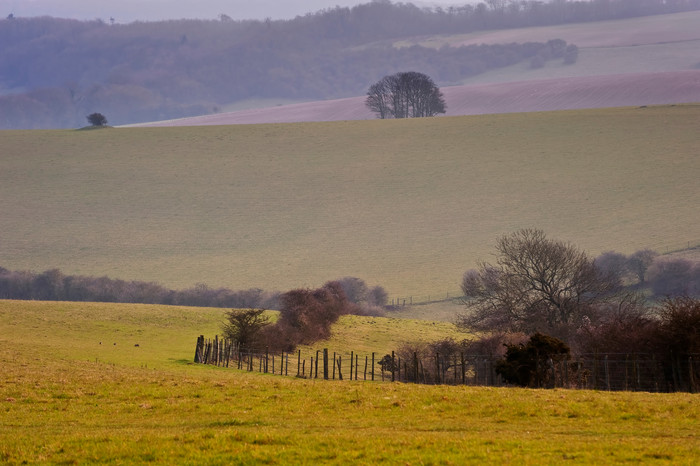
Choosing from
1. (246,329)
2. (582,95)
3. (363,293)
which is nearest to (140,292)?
(363,293)

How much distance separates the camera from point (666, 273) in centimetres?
8125

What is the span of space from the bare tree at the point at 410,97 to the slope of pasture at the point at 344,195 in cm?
2384

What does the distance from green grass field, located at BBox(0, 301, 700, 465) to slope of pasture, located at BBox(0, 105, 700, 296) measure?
57.7m

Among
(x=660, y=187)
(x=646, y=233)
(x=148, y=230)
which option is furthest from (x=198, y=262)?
(x=660, y=187)

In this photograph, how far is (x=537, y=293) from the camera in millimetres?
58844

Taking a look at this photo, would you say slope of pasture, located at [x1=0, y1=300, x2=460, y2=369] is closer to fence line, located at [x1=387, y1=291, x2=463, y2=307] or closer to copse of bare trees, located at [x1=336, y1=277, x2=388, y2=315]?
fence line, located at [x1=387, y1=291, x2=463, y2=307]

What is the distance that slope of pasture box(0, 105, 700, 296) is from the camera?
91500 millimetres

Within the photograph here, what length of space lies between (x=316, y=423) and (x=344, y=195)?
93.9 metres

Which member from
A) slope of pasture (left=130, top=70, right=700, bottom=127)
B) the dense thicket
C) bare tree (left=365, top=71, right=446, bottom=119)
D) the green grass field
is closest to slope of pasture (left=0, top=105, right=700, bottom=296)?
the dense thicket

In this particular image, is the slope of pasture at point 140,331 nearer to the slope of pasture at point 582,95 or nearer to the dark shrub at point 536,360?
the dark shrub at point 536,360

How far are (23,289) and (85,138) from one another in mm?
58359

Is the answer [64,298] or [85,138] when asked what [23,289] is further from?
[85,138]

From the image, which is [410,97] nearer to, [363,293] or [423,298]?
[363,293]

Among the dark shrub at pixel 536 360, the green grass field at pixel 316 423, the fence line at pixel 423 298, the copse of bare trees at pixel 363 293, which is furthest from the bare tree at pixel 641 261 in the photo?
the green grass field at pixel 316 423
